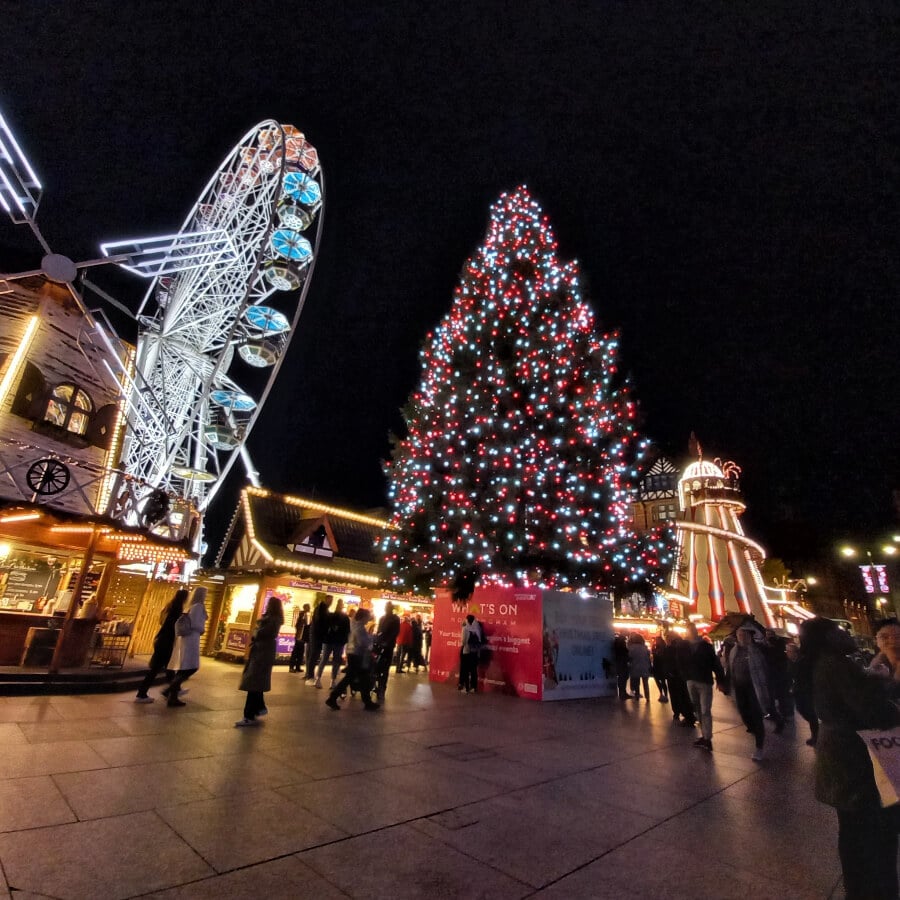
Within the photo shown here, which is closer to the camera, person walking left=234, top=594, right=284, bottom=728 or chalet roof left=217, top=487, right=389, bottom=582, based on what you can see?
Result: person walking left=234, top=594, right=284, bottom=728

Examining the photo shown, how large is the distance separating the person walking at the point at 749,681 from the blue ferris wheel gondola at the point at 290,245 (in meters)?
22.6

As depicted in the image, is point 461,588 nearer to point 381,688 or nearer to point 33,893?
point 381,688

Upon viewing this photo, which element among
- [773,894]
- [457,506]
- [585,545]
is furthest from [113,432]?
[773,894]

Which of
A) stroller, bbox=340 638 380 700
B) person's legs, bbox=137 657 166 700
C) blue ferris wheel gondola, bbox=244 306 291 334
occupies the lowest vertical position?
person's legs, bbox=137 657 166 700

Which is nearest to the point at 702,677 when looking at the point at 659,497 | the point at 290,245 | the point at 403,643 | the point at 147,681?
the point at 147,681

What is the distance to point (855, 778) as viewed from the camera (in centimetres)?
286

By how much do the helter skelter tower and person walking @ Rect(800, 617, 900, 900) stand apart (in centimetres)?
2574

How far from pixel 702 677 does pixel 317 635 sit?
28.8ft

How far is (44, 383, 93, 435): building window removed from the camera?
53.5ft

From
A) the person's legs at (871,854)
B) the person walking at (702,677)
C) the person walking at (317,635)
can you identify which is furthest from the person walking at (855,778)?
the person walking at (317,635)

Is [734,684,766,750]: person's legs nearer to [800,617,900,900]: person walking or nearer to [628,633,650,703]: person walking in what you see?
[800,617,900,900]: person walking

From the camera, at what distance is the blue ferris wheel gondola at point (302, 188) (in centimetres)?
2291

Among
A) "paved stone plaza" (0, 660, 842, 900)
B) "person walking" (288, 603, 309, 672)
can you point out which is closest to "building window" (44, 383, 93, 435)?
"person walking" (288, 603, 309, 672)

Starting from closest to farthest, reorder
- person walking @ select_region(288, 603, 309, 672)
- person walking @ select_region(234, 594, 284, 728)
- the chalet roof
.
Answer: person walking @ select_region(234, 594, 284, 728) < person walking @ select_region(288, 603, 309, 672) < the chalet roof
